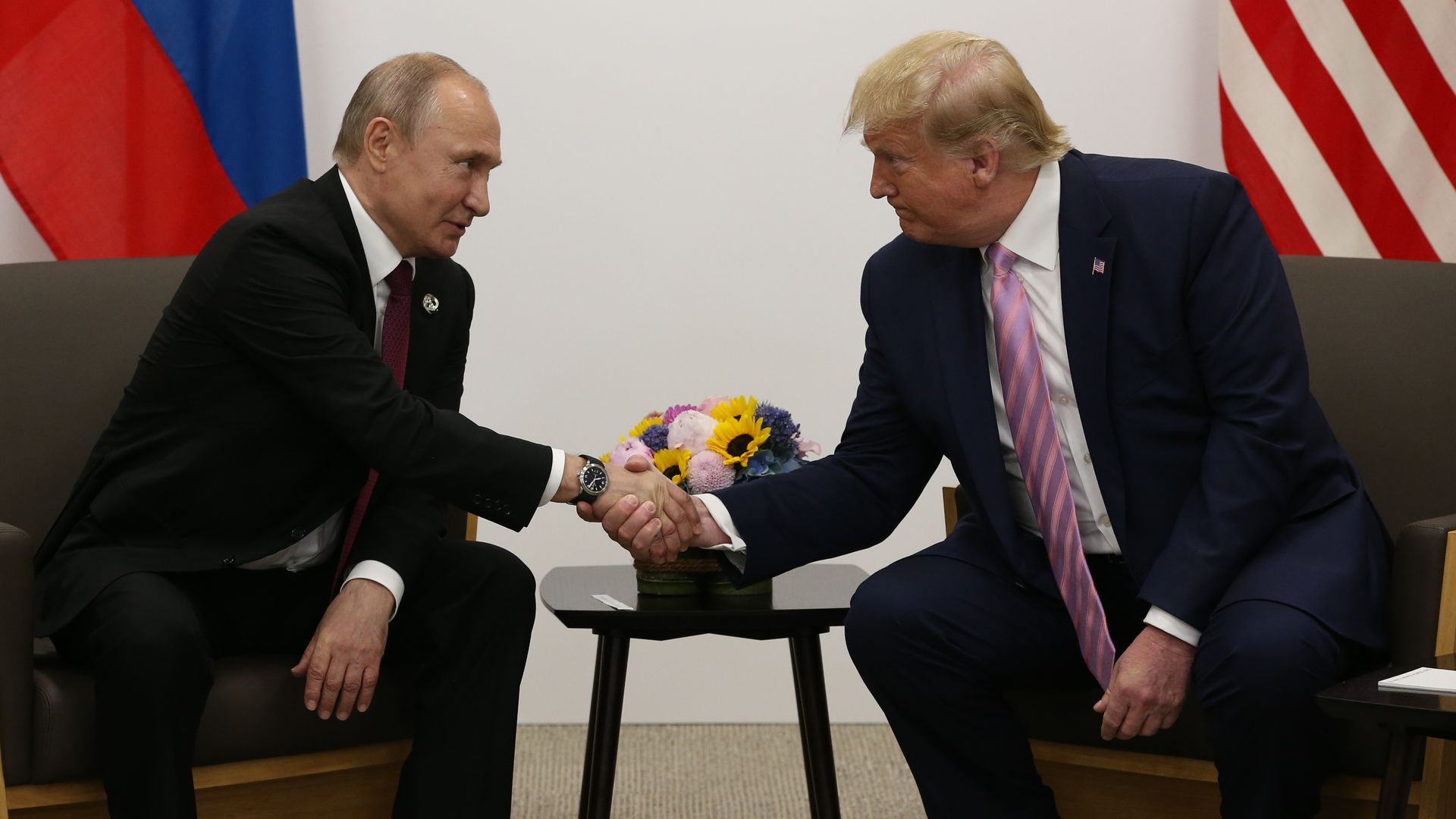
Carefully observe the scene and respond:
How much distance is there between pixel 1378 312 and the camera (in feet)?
8.09

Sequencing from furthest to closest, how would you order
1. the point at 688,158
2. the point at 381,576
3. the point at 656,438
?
the point at 688,158, the point at 656,438, the point at 381,576

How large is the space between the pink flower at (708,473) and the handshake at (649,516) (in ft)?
0.15

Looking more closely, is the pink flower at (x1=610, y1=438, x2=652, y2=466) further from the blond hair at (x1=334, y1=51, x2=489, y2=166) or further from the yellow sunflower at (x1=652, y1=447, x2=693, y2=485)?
the blond hair at (x1=334, y1=51, x2=489, y2=166)

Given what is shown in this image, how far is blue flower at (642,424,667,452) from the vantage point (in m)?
2.44

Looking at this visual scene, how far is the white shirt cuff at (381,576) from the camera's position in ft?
6.95

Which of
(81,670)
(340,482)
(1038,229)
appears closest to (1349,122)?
(1038,229)

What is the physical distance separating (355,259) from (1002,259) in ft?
3.22

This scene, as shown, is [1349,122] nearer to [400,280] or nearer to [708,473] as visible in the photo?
[708,473]

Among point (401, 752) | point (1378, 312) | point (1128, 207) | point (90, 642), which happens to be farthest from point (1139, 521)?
point (90, 642)

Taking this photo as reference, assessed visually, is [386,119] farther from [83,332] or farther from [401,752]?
[401,752]

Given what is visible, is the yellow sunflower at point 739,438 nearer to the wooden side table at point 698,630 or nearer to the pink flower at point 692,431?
the pink flower at point 692,431

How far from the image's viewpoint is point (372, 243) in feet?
7.47

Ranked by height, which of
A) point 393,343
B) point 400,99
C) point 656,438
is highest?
point 400,99

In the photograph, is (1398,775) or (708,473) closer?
(1398,775)
